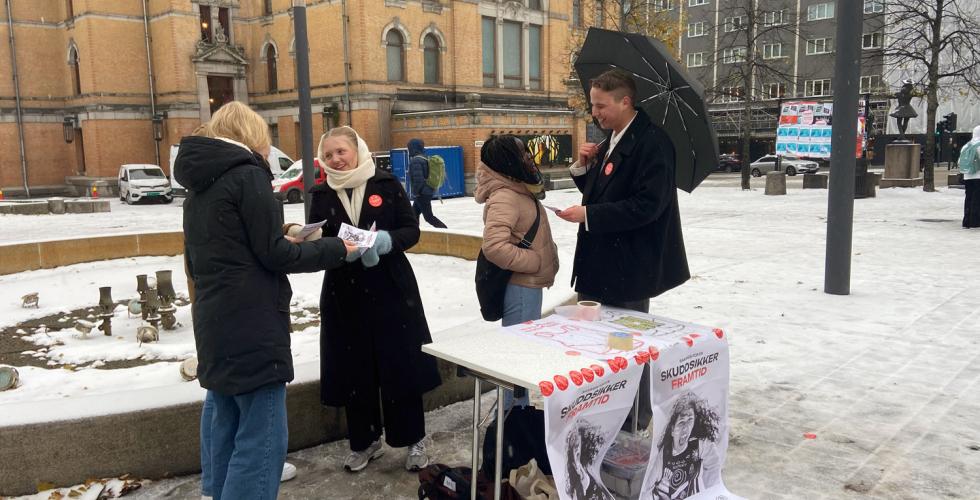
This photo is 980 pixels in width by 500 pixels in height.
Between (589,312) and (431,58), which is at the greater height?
(431,58)

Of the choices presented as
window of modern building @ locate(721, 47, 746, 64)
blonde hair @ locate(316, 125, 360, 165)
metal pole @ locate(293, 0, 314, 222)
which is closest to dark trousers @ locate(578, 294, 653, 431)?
blonde hair @ locate(316, 125, 360, 165)

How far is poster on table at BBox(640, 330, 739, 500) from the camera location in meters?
3.20

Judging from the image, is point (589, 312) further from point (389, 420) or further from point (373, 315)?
point (389, 420)

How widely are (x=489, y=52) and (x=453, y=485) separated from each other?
3319 cm

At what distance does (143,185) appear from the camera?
26719 millimetres

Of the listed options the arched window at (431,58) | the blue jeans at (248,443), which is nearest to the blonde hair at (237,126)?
the blue jeans at (248,443)

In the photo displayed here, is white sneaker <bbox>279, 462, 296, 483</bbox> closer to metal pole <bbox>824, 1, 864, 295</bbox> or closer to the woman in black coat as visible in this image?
the woman in black coat

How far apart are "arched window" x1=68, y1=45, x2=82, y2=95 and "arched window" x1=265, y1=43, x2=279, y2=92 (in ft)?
29.1

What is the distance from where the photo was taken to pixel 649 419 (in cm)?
A: 416

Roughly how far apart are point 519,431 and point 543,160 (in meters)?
28.6

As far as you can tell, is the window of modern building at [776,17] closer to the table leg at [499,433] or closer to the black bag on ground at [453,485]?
the black bag on ground at [453,485]

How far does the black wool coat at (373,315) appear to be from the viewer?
3.92 m

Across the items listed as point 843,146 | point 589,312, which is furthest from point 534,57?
point 589,312

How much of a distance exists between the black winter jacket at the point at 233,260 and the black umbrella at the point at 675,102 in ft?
7.05
